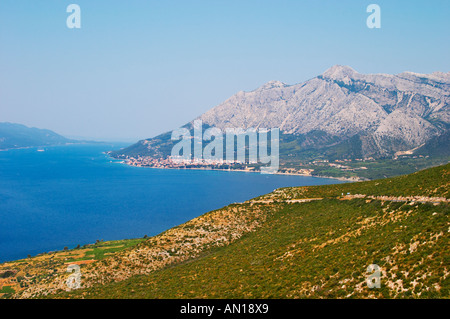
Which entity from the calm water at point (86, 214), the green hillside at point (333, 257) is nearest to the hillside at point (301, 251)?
the green hillside at point (333, 257)

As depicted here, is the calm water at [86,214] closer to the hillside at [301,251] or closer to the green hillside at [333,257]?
the hillside at [301,251]

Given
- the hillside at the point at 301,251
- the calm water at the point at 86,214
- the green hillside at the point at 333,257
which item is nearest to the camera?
the green hillside at the point at 333,257

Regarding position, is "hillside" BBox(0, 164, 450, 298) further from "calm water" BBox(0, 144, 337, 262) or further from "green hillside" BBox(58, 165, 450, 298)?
"calm water" BBox(0, 144, 337, 262)

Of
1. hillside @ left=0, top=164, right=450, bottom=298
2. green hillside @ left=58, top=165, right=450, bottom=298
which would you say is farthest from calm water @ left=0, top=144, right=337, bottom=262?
green hillside @ left=58, top=165, right=450, bottom=298

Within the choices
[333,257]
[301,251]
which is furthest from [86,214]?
[333,257]

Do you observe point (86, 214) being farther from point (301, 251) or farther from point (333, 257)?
point (333, 257)
